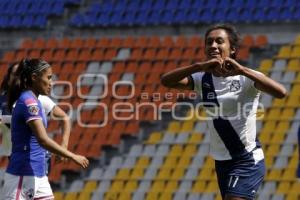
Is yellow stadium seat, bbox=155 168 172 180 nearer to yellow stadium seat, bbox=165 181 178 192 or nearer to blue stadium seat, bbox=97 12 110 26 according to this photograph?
yellow stadium seat, bbox=165 181 178 192

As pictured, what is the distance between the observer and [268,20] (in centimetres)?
1370

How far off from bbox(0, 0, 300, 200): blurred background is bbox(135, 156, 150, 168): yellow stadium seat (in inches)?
0.6

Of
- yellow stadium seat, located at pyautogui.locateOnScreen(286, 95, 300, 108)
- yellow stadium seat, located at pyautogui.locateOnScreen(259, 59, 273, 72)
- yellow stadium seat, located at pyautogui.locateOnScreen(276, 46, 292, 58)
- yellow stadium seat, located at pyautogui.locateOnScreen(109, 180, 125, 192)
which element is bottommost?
yellow stadium seat, located at pyautogui.locateOnScreen(109, 180, 125, 192)

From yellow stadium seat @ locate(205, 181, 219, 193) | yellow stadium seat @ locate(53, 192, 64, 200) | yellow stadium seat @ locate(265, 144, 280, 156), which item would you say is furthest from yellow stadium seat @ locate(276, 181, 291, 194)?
yellow stadium seat @ locate(53, 192, 64, 200)

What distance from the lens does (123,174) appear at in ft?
40.8

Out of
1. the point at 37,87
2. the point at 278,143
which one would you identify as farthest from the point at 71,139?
the point at 37,87

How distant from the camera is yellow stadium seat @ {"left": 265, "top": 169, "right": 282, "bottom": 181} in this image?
11484 millimetres

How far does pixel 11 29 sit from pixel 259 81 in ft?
35.9

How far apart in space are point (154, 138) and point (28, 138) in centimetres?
672

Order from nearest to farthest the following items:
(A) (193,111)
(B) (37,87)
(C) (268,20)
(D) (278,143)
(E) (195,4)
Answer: (B) (37,87)
(D) (278,143)
(A) (193,111)
(C) (268,20)
(E) (195,4)

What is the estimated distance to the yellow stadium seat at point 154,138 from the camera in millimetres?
12703

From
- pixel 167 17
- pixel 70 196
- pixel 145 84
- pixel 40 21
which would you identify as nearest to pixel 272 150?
pixel 145 84

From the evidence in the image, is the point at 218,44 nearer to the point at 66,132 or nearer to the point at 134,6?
the point at 66,132

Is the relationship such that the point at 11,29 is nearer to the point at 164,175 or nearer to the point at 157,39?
the point at 157,39
